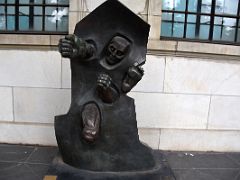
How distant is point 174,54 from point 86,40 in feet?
6.04

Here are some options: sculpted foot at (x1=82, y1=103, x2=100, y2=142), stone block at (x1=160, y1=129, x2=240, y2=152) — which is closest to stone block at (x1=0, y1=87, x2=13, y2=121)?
sculpted foot at (x1=82, y1=103, x2=100, y2=142)

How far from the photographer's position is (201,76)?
4613 millimetres

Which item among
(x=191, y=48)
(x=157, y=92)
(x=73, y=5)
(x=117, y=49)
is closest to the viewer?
(x=117, y=49)

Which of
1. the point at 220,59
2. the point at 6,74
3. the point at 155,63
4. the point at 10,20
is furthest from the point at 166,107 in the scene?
the point at 10,20

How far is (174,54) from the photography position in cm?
452

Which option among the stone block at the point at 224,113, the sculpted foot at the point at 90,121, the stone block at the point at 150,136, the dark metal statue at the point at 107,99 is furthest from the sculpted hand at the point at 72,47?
the stone block at the point at 224,113

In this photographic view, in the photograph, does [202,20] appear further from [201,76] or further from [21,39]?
[21,39]

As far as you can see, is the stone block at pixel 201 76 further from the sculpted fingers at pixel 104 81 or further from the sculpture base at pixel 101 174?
the sculpted fingers at pixel 104 81

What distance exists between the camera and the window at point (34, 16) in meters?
4.71

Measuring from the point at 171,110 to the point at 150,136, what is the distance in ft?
1.67

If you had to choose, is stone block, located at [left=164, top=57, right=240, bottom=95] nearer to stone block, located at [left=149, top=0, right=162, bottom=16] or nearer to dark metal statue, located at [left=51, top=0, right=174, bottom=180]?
stone block, located at [left=149, top=0, right=162, bottom=16]

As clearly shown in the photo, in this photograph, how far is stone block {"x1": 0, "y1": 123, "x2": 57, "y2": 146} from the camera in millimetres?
4688

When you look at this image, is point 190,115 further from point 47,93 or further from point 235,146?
point 47,93

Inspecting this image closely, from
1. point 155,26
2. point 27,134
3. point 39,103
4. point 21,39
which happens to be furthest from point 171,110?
point 21,39
